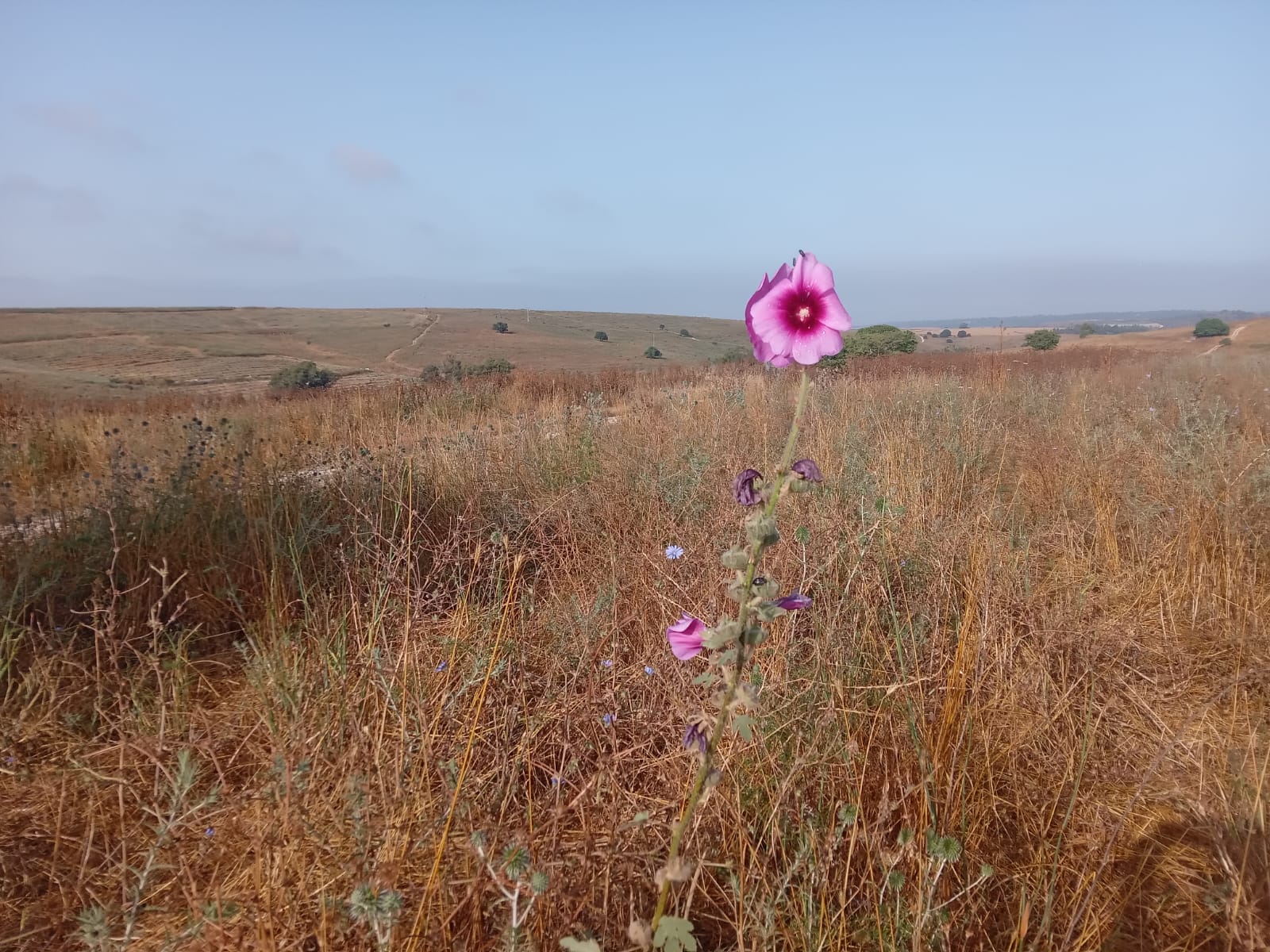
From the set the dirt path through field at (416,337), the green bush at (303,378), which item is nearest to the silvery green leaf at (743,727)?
the green bush at (303,378)

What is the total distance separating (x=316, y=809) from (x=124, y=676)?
1294 mm

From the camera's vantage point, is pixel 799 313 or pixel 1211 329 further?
pixel 1211 329

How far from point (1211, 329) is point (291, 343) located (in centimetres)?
4465

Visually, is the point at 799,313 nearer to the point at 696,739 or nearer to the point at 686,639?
the point at 686,639

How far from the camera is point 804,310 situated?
97cm

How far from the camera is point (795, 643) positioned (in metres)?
2.25

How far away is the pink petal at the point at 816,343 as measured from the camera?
3.05 ft

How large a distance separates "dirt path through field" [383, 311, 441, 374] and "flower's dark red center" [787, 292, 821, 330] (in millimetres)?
29787

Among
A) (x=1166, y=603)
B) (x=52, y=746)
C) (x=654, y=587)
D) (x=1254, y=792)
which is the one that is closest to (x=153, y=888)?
(x=52, y=746)

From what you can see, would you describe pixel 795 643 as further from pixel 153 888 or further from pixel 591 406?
pixel 591 406

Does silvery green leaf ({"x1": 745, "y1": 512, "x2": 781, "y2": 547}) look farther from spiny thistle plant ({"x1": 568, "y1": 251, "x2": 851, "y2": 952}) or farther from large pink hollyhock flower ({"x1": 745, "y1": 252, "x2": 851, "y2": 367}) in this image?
large pink hollyhock flower ({"x1": 745, "y1": 252, "x2": 851, "y2": 367})

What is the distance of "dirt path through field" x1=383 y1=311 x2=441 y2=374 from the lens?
109 ft

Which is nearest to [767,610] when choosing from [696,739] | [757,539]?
[757,539]

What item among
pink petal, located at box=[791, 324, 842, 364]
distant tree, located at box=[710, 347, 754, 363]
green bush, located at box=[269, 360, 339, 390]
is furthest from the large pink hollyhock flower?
green bush, located at box=[269, 360, 339, 390]
